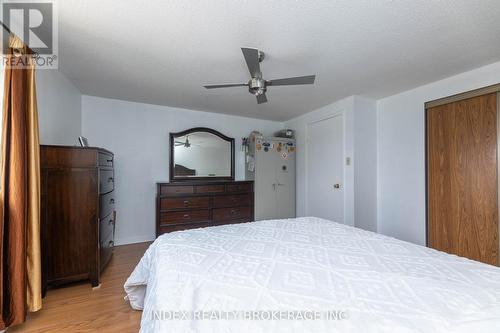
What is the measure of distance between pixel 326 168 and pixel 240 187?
1468 mm

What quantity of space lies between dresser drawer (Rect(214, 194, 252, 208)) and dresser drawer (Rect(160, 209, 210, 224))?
23 cm

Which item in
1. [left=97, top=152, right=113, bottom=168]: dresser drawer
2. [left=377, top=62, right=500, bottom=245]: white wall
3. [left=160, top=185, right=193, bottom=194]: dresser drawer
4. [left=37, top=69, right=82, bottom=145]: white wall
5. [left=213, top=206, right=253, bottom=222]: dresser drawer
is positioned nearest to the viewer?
[left=37, top=69, right=82, bottom=145]: white wall

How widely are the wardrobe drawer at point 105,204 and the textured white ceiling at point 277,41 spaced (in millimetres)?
1360

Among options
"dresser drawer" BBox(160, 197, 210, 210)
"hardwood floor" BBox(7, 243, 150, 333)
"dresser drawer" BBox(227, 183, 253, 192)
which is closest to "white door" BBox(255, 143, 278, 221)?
"dresser drawer" BBox(227, 183, 253, 192)

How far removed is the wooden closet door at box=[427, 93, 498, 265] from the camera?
230cm

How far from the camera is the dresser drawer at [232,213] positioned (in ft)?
11.9

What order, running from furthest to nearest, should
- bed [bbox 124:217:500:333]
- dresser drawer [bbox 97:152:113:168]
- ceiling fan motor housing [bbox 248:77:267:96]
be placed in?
dresser drawer [bbox 97:152:113:168] < ceiling fan motor housing [bbox 248:77:267:96] < bed [bbox 124:217:500:333]

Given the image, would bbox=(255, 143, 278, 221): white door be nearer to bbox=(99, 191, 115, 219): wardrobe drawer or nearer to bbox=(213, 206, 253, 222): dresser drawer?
bbox=(213, 206, 253, 222): dresser drawer

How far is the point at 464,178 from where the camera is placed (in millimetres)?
2502

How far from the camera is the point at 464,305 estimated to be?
0.81 metres

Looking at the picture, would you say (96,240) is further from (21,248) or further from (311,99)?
(311,99)

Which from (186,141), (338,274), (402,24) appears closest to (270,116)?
(186,141)

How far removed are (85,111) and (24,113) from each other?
1.89m

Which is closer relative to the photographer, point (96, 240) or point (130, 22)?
point (130, 22)
